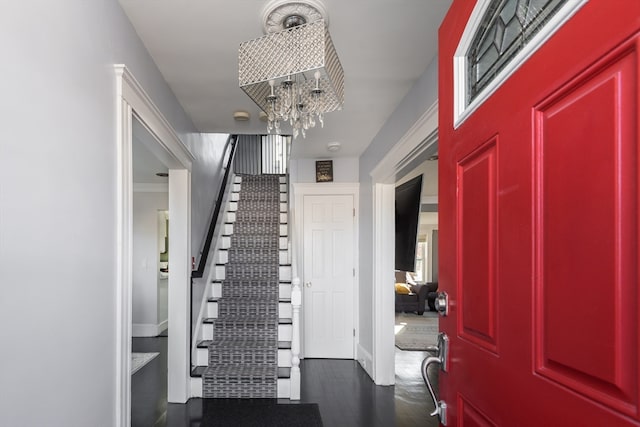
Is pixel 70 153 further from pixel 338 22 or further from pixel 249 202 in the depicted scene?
pixel 249 202

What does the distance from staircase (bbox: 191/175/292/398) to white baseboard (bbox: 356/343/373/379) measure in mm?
967

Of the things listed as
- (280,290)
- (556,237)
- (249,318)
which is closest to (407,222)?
(280,290)

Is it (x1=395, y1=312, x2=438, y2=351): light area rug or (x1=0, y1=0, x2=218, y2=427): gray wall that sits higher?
(x1=0, y1=0, x2=218, y2=427): gray wall

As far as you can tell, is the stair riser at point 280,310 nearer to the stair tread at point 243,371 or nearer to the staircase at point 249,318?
the staircase at point 249,318

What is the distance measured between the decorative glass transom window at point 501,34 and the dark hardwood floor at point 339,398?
2866mm

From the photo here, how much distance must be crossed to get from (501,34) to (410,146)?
1.93 meters

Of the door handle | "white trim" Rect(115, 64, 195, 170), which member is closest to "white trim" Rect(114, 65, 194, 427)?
"white trim" Rect(115, 64, 195, 170)

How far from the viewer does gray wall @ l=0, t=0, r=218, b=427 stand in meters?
1.13

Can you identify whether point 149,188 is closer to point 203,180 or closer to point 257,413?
point 203,180

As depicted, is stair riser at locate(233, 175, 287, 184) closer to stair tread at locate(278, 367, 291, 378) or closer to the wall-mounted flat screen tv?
the wall-mounted flat screen tv

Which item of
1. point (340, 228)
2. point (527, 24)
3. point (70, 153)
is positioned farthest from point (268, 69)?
point (340, 228)

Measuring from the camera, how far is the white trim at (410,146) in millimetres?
2525

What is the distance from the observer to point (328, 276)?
5.34 m

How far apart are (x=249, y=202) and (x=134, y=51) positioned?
4.03m
